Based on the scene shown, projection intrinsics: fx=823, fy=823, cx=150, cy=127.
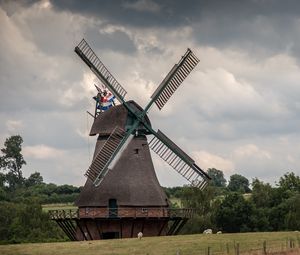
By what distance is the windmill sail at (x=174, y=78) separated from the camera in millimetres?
55656

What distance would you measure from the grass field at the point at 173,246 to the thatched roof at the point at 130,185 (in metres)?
4.92

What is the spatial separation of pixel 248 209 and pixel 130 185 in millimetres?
32427

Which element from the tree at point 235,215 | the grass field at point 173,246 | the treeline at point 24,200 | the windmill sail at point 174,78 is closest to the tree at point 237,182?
the treeline at point 24,200

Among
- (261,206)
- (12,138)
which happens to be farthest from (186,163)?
(12,138)

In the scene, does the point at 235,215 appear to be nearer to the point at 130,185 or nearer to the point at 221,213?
the point at 221,213

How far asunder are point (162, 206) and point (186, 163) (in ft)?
11.2

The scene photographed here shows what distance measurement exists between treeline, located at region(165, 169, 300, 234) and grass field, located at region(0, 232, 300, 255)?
1150 inches

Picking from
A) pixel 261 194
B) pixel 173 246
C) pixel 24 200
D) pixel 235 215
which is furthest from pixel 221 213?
pixel 173 246

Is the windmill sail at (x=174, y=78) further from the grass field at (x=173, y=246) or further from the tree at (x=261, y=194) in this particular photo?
the tree at (x=261, y=194)

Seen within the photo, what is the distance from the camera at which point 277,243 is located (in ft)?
148

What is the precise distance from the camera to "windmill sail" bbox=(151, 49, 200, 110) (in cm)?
5566

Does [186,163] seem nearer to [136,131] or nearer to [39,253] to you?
[136,131]

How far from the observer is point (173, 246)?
146 feet

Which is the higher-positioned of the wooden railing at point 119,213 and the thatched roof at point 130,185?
the thatched roof at point 130,185
